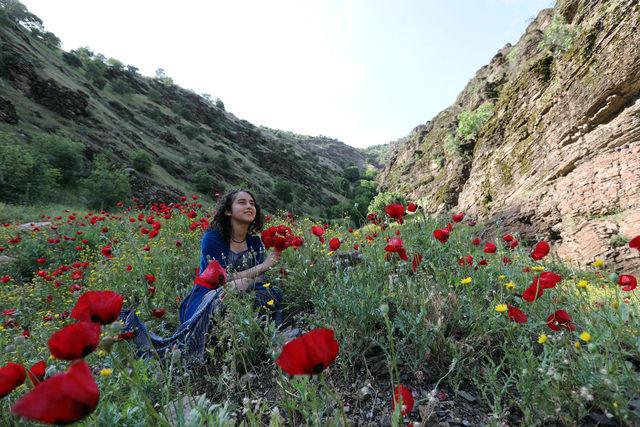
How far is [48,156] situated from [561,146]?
879 inches

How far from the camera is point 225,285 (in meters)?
1.85

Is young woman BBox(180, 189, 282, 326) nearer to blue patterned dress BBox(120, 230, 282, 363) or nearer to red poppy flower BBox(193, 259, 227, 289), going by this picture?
blue patterned dress BBox(120, 230, 282, 363)

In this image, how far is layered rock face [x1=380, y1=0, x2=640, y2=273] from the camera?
21.1 ft

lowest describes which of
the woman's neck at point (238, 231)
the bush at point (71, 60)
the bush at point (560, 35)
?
the woman's neck at point (238, 231)

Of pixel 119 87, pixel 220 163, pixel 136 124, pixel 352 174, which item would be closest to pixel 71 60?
pixel 119 87

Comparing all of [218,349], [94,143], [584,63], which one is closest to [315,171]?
[94,143]

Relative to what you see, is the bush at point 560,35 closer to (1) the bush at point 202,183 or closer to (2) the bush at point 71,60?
(1) the bush at point 202,183

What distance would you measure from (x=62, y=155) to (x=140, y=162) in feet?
21.7

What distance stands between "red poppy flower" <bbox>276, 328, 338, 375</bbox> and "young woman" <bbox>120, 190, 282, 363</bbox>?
980 mm

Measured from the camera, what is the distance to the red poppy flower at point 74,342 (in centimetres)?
96

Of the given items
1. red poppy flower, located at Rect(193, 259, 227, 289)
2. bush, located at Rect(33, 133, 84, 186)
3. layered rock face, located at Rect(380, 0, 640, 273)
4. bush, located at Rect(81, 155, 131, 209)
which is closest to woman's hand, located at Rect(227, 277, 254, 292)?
red poppy flower, located at Rect(193, 259, 227, 289)

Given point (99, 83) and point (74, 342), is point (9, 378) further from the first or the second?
point (99, 83)

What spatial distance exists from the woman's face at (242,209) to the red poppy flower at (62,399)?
2.72 metres

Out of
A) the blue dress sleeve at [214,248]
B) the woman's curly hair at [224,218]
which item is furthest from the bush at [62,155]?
the blue dress sleeve at [214,248]
